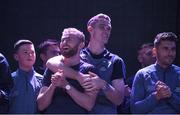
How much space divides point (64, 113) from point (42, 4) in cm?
236

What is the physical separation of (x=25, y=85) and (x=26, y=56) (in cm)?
37

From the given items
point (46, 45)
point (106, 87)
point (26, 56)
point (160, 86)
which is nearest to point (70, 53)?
point (106, 87)

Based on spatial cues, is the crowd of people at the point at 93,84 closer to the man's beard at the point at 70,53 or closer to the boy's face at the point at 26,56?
the man's beard at the point at 70,53

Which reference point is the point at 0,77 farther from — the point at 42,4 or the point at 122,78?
the point at 42,4

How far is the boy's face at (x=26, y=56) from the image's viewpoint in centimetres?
480

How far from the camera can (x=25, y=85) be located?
182 inches

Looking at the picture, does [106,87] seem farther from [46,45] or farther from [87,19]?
[87,19]

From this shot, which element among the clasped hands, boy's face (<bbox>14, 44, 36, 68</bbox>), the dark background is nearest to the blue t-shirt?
boy's face (<bbox>14, 44, 36, 68</bbox>)

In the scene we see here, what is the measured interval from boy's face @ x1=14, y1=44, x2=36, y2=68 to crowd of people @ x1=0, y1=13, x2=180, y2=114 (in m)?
0.30

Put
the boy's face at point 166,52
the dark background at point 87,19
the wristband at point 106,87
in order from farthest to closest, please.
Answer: the dark background at point 87,19
the boy's face at point 166,52
the wristband at point 106,87

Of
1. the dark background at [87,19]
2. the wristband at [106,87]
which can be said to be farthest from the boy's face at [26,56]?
the wristband at [106,87]

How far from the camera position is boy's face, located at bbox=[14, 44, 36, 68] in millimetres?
4797

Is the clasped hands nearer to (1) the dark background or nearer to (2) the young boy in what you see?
(2) the young boy

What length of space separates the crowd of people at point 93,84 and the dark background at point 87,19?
1.32 m
